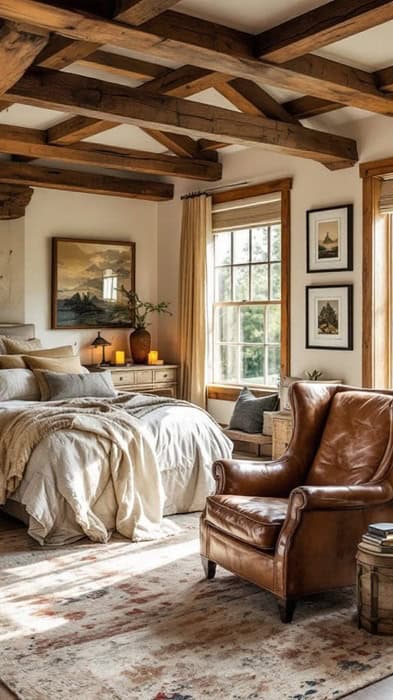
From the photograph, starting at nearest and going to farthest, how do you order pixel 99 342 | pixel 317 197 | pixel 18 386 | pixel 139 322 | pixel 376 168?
pixel 376 168 < pixel 18 386 < pixel 317 197 < pixel 99 342 < pixel 139 322

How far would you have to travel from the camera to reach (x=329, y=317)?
21.5 feet

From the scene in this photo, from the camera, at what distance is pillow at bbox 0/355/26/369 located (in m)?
6.54

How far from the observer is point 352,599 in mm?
3824

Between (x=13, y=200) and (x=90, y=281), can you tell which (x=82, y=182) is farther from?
(x=90, y=281)

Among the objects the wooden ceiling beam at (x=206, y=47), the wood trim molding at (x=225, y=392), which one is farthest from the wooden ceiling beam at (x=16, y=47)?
the wood trim molding at (x=225, y=392)

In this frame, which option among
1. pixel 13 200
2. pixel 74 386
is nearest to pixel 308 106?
pixel 74 386

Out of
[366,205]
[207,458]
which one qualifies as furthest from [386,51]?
[207,458]

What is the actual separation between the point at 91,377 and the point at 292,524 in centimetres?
317

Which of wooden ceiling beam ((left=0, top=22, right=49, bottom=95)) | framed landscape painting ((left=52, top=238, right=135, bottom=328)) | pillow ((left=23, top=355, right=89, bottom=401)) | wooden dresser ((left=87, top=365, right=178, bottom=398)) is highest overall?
wooden ceiling beam ((left=0, top=22, right=49, bottom=95))

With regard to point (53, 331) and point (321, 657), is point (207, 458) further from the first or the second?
point (53, 331)

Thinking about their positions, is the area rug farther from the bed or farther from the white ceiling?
the white ceiling

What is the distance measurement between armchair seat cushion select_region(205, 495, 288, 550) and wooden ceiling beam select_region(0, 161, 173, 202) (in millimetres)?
4402

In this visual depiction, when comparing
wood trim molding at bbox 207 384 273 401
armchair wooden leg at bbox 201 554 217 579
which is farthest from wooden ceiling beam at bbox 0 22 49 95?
wood trim molding at bbox 207 384 273 401

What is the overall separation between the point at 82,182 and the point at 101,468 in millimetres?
3734
